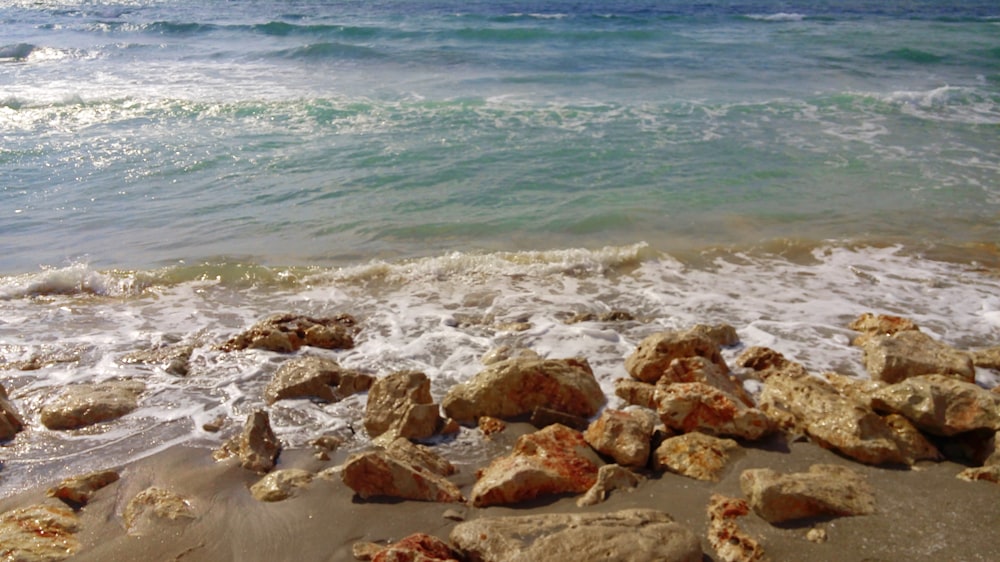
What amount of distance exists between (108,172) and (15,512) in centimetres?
866

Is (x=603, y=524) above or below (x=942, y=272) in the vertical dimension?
above

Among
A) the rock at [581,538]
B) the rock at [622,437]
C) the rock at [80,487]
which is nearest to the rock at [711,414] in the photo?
the rock at [622,437]

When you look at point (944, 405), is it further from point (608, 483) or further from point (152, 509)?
point (152, 509)

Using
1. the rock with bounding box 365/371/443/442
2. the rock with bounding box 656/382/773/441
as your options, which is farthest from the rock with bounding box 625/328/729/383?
the rock with bounding box 365/371/443/442

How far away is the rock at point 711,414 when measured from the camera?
14.4 ft

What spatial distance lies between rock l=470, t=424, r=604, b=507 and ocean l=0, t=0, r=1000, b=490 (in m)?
0.50

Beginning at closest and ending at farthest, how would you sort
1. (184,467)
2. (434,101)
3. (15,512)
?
(15,512)
(184,467)
(434,101)

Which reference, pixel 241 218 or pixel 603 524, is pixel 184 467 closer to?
pixel 603 524

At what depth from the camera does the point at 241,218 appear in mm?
9414

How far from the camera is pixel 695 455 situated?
414 centimetres

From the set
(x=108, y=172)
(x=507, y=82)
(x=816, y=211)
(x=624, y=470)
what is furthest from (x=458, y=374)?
(x=507, y=82)

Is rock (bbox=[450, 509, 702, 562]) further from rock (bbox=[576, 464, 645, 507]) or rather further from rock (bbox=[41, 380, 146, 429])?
rock (bbox=[41, 380, 146, 429])

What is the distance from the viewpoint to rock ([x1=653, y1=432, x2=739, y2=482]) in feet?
13.3

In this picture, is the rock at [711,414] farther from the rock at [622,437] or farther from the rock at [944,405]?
the rock at [944,405]
